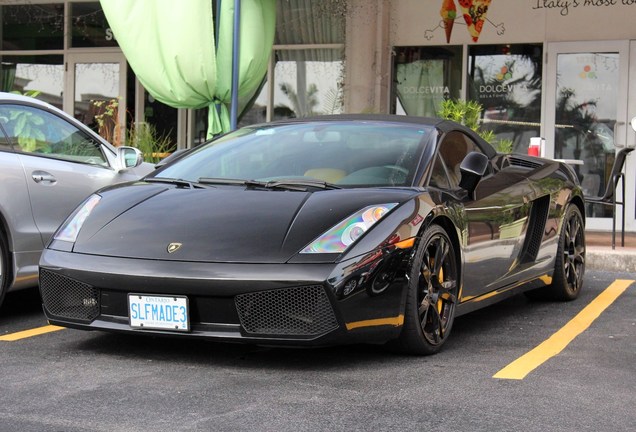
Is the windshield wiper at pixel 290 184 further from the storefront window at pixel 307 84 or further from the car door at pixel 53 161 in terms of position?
the storefront window at pixel 307 84

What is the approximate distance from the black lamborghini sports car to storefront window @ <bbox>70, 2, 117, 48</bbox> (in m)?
9.72

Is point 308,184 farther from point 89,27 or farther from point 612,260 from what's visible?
point 89,27

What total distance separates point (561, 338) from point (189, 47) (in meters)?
5.80

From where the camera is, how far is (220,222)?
4883 mm

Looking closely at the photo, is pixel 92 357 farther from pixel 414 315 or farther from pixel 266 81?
pixel 266 81

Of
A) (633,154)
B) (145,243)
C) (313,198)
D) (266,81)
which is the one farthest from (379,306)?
(266,81)

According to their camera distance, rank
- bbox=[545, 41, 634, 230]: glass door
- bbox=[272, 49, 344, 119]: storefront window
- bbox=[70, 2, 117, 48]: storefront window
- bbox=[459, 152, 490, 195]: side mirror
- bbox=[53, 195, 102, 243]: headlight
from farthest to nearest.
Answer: bbox=[70, 2, 117, 48]: storefront window, bbox=[272, 49, 344, 119]: storefront window, bbox=[545, 41, 634, 230]: glass door, bbox=[459, 152, 490, 195]: side mirror, bbox=[53, 195, 102, 243]: headlight

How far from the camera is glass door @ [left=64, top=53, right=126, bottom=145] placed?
1519 cm

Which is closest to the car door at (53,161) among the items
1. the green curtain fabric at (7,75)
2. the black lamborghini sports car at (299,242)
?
the black lamborghini sports car at (299,242)

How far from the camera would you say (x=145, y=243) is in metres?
4.87

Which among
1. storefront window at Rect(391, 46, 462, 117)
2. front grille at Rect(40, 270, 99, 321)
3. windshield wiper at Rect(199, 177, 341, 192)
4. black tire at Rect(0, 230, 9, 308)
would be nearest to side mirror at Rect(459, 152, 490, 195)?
windshield wiper at Rect(199, 177, 341, 192)

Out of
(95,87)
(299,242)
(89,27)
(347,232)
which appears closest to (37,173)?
(299,242)

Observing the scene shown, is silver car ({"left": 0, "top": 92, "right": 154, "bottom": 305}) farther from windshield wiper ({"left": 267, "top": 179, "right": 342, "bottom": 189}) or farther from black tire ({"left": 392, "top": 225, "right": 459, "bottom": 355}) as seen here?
black tire ({"left": 392, "top": 225, "right": 459, "bottom": 355})

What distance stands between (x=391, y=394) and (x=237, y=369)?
815mm
